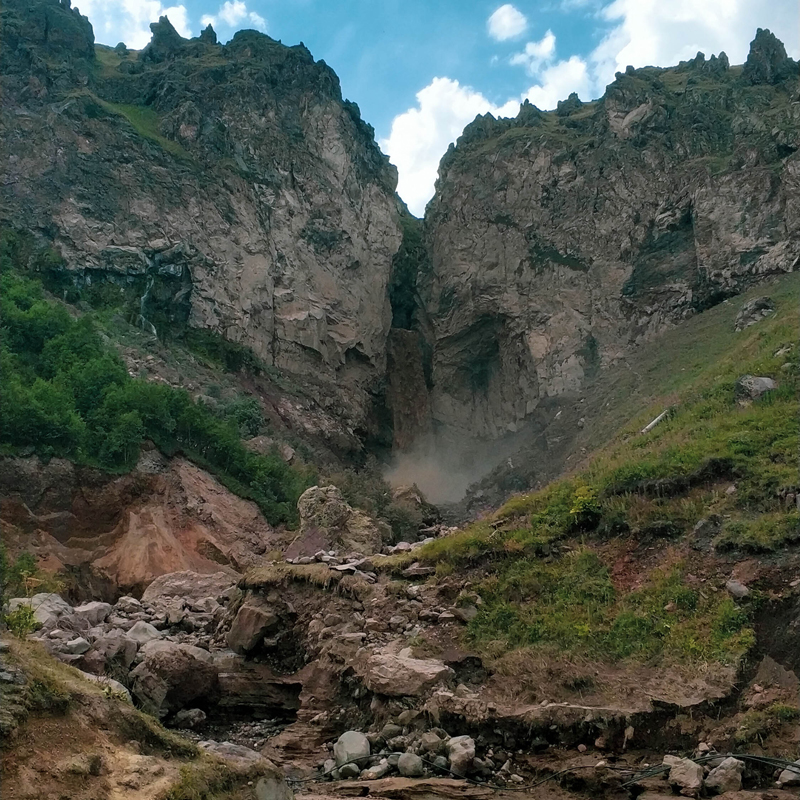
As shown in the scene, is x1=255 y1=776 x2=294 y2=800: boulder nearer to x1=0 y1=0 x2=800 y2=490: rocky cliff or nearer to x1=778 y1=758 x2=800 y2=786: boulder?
x1=778 y1=758 x2=800 y2=786: boulder

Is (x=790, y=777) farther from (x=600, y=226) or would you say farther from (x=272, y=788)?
(x=600, y=226)

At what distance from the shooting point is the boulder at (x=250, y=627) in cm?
1072

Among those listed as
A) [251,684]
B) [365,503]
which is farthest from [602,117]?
[251,684]

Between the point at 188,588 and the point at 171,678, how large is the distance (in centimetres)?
643

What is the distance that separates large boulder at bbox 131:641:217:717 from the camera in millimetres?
8852

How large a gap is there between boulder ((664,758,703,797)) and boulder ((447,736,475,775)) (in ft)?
5.94

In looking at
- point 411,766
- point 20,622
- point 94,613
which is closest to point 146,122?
point 94,613

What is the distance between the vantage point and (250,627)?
1083 cm

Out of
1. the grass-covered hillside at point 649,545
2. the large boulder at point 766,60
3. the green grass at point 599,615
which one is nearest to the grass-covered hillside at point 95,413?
the grass-covered hillside at point 649,545

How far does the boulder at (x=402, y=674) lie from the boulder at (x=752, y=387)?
910 centimetres

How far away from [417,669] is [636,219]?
117 ft

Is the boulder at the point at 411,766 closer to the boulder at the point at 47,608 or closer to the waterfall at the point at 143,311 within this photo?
the boulder at the point at 47,608

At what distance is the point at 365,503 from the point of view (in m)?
25.2

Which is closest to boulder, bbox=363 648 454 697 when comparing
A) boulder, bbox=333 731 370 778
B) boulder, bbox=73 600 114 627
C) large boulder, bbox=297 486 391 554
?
boulder, bbox=333 731 370 778
